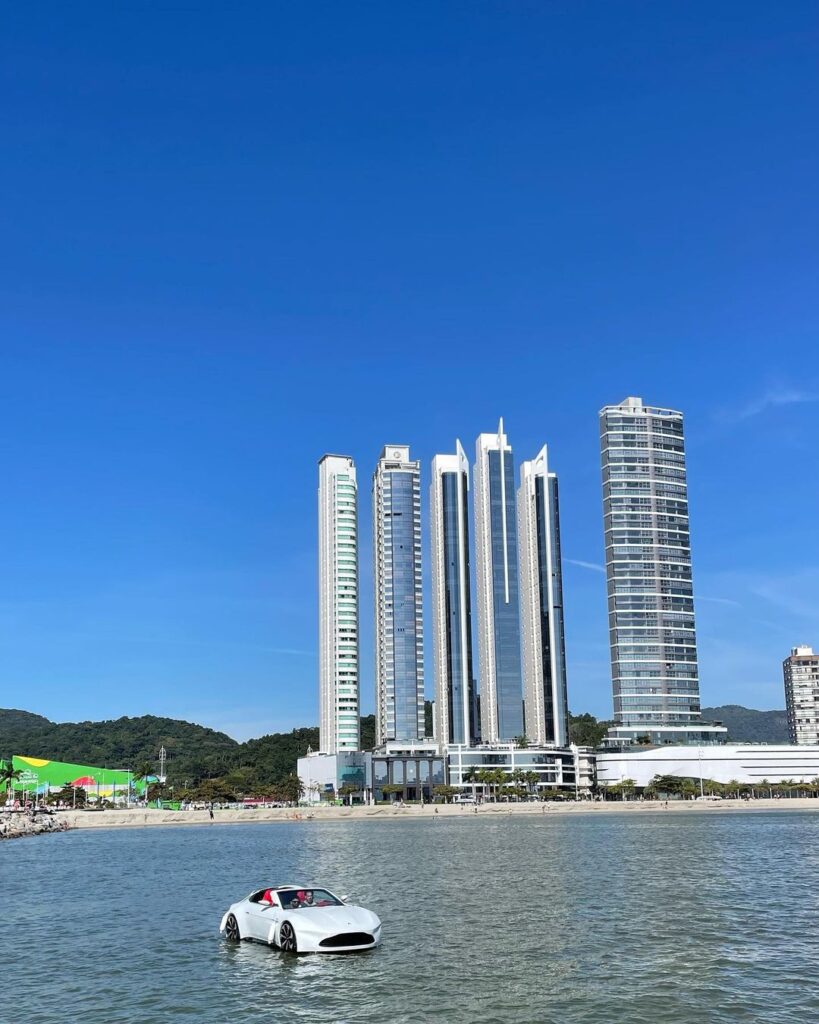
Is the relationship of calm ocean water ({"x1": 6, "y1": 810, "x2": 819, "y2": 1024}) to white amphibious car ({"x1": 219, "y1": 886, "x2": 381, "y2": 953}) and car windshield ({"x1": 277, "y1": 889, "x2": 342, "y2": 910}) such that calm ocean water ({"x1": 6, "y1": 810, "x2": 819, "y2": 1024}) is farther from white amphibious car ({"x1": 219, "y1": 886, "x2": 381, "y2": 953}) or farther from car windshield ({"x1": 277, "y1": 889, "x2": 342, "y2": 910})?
car windshield ({"x1": 277, "y1": 889, "x2": 342, "y2": 910})

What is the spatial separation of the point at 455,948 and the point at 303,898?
5174mm

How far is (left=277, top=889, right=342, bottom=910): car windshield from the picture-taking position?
34219mm

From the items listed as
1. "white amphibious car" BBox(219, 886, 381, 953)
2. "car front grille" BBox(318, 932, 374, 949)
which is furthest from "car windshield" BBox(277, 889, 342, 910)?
"car front grille" BBox(318, 932, 374, 949)

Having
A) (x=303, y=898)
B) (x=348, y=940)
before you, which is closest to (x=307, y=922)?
(x=348, y=940)

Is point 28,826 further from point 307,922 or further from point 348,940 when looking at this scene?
point 348,940

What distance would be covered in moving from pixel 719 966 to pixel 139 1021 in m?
16.2

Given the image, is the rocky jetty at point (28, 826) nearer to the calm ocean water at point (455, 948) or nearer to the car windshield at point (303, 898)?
the calm ocean water at point (455, 948)

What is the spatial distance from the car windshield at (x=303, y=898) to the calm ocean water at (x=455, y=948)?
5.14ft

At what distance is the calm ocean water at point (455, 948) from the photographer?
25938mm

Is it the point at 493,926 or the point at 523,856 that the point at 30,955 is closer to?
the point at 493,926

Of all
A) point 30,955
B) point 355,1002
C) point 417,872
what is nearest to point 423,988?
point 355,1002

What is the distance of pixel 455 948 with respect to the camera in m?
34.2

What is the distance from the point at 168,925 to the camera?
42031mm

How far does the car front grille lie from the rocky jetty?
115118 millimetres
